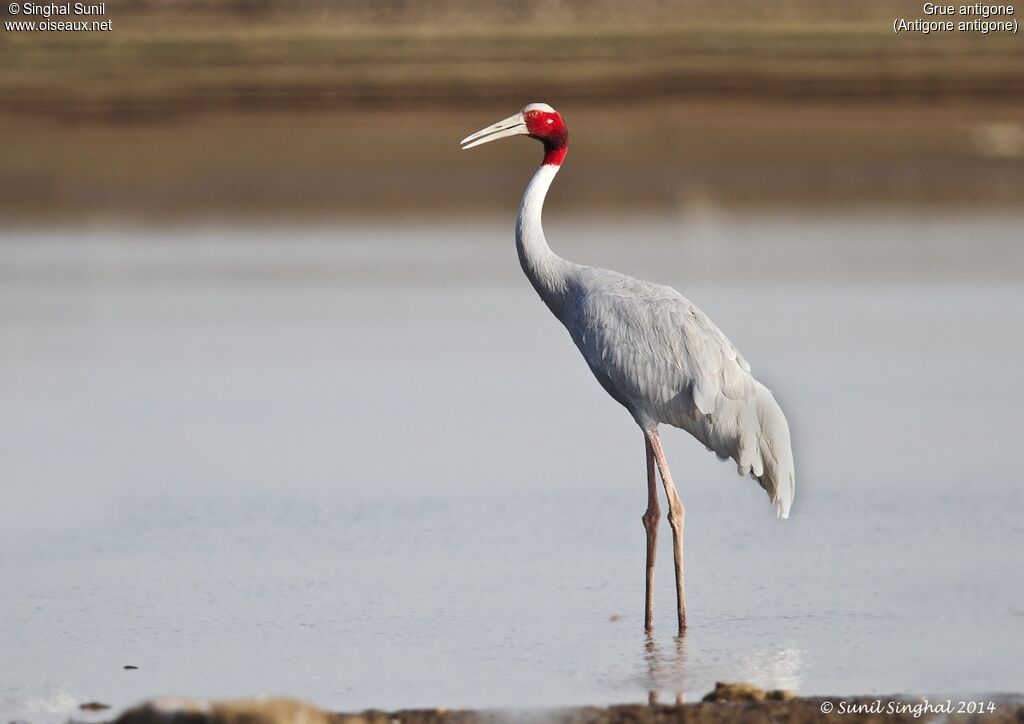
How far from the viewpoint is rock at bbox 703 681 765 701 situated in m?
6.61

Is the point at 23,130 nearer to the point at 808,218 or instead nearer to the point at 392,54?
the point at 392,54

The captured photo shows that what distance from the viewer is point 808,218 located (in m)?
24.0

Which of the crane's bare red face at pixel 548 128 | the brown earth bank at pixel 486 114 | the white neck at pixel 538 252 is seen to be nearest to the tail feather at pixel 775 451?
the white neck at pixel 538 252

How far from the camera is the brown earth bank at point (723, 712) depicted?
18.9ft

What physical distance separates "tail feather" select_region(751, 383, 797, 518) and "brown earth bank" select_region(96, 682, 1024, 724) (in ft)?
5.50

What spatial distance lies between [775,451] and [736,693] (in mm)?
1829

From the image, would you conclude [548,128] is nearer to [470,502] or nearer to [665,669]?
[470,502]

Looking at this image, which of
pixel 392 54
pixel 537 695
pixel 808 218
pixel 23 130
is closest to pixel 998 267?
pixel 808 218

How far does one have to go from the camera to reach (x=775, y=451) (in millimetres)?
8219

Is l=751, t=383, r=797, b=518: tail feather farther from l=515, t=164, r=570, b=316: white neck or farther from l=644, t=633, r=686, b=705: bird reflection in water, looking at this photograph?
l=515, t=164, r=570, b=316: white neck

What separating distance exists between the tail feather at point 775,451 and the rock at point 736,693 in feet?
5.47

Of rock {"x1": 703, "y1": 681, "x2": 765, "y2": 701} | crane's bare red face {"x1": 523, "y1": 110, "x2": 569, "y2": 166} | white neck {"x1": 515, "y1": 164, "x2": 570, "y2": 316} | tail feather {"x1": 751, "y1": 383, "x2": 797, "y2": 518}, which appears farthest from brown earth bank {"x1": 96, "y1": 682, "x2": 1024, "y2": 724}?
crane's bare red face {"x1": 523, "y1": 110, "x2": 569, "y2": 166}

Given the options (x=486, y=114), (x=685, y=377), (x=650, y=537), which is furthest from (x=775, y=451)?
(x=486, y=114)

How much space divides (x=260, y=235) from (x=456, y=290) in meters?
6.03
